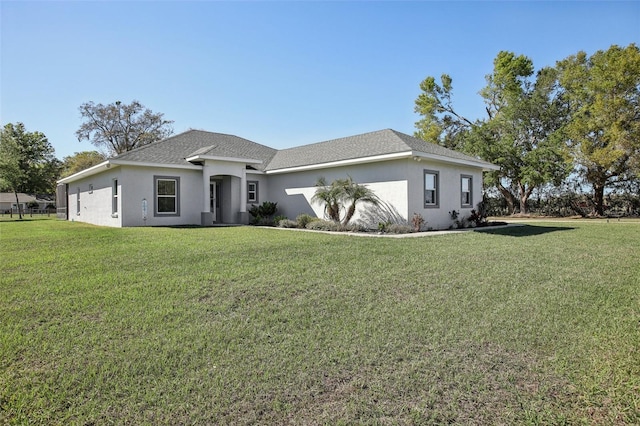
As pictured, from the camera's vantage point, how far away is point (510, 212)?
3059cm

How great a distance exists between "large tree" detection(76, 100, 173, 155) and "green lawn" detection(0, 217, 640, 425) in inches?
1600

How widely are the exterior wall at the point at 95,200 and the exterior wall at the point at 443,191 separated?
11.6m

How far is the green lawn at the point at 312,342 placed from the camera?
3.00 meters

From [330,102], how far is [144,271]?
14214 mm

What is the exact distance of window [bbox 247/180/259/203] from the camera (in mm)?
18703

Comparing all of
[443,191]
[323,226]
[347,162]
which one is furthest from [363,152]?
[443,191]

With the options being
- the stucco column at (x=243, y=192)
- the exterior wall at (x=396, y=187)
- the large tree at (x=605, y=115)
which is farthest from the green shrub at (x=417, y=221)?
the large tree at (x=605, y=115)

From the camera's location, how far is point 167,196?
1591 centimetres

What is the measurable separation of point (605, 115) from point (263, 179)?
21.8 m

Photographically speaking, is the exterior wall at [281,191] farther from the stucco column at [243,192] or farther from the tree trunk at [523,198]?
the tree trunk at [523,198]

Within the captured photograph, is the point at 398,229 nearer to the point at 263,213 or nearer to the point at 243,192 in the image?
the point at 263,213

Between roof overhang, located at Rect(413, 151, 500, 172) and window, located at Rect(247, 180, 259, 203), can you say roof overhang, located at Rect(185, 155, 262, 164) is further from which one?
roof overhang, located at Rect(413, 151, 500, 172)

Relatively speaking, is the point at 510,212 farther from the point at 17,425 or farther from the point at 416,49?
the point at 17,425

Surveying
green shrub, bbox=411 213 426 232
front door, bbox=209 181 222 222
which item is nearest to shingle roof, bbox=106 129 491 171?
front door, bbox=209 181 222 222
